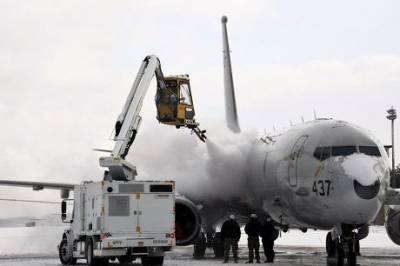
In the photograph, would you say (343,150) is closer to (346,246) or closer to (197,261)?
(346,246)

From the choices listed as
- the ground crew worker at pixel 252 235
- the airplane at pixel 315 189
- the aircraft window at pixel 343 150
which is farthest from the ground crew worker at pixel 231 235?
the aircraft window at pixel 343 150

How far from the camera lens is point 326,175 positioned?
780 inches

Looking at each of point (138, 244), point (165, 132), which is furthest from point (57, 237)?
point (138, 244)

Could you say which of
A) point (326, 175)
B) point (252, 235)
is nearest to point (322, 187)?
point (326, 175)

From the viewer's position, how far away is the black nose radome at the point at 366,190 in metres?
18.6

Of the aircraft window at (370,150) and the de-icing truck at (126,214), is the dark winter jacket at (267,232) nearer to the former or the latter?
the de-icing truck at (126,214)

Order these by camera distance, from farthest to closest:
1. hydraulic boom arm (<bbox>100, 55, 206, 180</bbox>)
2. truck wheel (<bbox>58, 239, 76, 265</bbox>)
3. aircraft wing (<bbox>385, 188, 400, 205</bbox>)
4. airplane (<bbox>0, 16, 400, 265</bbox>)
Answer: truck wheel (<bbox>58, 239, 76, 265</bbox>) < hydraulic boom arm (<bbox>100, 55, 206, 180</bbox>) < aircraft wing (<bbox>385, 188, 400, 205</bbox>) < airplane (<bbox>0, 16, 400, 265</bbox>)

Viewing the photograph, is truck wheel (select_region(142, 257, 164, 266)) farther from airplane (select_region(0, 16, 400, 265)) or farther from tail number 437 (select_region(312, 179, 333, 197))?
tail number 437 (select_region(312, 179, 333, 197))

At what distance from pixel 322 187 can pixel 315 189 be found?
0.39 meters

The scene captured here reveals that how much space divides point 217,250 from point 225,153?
3811 mm

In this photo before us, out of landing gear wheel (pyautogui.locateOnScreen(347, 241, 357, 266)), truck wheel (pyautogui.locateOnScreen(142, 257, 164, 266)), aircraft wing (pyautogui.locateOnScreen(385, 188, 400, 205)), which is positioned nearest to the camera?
landing gear wheel (pyautogui.locateOnScreen(347, 241, 357, 266))

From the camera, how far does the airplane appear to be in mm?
19047

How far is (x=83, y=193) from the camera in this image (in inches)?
909

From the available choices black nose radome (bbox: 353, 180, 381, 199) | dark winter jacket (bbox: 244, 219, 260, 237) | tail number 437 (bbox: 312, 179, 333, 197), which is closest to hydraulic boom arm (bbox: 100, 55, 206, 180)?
dark winter jacket (bbox: 244, 219, 260, 237)
